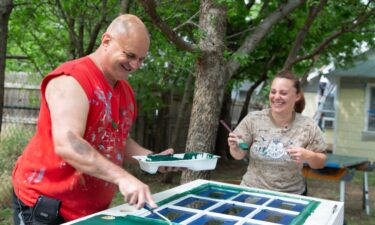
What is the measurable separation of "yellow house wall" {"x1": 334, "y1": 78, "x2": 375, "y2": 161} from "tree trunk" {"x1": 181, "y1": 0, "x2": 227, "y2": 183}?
940 cm

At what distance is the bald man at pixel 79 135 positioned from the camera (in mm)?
1687

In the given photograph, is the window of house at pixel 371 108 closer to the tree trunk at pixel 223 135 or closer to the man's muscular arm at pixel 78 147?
the tree trunk at pixel 223 135

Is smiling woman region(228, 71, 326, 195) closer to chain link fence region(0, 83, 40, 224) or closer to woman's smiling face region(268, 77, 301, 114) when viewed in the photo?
woman's smiling face region(268, 77, 301, 114)

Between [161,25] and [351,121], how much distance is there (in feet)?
33.7

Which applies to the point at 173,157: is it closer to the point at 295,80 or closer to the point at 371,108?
the point at 295,80

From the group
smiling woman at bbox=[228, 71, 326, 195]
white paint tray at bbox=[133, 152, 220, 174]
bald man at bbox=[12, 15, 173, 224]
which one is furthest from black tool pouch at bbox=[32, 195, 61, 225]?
smiling woman at bbox=[228, 71, 326, 195]

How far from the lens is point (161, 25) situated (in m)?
3.40

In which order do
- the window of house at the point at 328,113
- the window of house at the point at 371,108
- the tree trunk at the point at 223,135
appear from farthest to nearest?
the window of house at the point at 328,113 → the window of house at the point at 371,108 → the tree trunk at the point at 223,135

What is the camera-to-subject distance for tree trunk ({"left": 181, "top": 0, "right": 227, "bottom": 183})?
12.6 feet

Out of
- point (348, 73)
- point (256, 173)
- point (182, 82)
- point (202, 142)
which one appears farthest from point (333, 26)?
point (256, 173)

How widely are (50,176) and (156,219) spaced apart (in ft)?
1.71

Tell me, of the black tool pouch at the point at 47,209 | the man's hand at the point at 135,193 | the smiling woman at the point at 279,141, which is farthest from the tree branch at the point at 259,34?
the man's hand at the point at 135,193

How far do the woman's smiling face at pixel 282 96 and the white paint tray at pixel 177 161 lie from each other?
0.75 meters

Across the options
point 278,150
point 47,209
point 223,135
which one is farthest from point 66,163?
point 223,135
